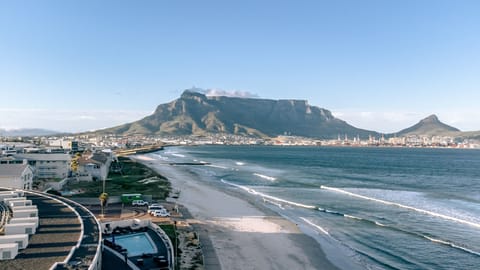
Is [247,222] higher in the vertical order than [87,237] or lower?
lower

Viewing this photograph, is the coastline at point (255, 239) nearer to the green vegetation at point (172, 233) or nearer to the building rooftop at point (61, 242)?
the green vegetation at point (172, 233)

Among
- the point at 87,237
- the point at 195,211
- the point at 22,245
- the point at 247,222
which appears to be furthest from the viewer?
the point at 195,211

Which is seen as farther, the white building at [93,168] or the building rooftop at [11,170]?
the white building at [93,168]

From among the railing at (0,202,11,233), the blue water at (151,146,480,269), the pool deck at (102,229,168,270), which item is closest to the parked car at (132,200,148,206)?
the blue water at (151,146,480,269)

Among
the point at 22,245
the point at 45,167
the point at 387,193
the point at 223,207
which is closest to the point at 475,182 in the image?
the point at 387,193

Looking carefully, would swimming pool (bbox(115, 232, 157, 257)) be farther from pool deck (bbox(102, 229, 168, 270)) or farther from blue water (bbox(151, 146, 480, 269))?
blue water (bbox(151, 146, 480, 269))

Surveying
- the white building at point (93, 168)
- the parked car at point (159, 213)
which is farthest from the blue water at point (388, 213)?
the white building at point (93, 168)

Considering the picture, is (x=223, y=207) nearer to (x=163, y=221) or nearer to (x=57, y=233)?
(x=163, y=221)
